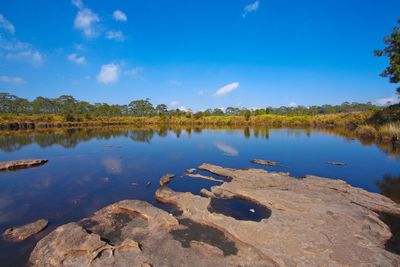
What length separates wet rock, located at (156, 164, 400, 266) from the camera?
528 cm

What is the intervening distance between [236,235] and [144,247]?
2.59 m

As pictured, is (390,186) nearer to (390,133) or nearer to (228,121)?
(390,133)

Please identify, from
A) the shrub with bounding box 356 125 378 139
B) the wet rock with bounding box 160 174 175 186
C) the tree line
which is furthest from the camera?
the tree line

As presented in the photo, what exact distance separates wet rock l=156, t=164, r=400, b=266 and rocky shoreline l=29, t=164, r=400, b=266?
0.08 ft

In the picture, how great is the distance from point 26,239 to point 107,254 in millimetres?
3342

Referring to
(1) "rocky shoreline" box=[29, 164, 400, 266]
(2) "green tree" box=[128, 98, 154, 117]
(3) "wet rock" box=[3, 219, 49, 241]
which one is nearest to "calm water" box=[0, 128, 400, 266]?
(3) "wet rock" box=[3, 219, 49, 241]

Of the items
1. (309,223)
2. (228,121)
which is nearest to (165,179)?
(309,223)

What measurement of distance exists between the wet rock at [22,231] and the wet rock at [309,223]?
4529mm

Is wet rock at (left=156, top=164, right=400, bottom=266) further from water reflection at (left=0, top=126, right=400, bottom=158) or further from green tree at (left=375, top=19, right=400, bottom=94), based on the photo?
green tree at (left=375, top=19, right=400, bottom=94)

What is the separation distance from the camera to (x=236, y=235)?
6211 millimetres

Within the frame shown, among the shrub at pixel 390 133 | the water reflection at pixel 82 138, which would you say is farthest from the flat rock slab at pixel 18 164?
the shrub at pixel 390 133

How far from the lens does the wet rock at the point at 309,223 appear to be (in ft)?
17.3

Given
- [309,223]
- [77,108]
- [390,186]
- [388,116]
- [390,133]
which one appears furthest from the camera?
[77,108]

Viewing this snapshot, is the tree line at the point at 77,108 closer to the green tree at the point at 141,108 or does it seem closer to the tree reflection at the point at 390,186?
the green tree at the point at 141,108
